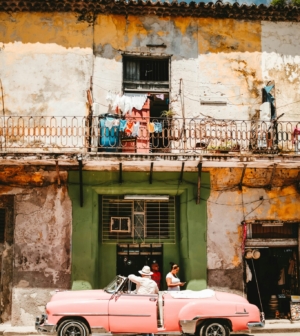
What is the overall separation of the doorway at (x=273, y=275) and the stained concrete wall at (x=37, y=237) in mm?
4876

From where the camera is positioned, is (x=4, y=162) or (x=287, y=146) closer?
(x=4, y=162)

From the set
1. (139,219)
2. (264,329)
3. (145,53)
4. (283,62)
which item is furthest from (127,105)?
(264,329)

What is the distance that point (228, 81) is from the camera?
43.2ft

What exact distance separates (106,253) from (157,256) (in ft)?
4.40

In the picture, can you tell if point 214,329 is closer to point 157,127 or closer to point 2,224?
point 157,127

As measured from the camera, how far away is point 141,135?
1231 cm

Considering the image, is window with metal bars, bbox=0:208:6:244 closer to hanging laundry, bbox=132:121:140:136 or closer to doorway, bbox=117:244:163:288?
doorway, bbox=117:244:163:288

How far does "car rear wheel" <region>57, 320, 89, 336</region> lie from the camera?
29.1 feet

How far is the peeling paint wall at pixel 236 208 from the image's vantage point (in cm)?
1226

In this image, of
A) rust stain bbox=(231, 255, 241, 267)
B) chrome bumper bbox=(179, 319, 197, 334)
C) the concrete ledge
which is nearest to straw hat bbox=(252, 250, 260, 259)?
rust stain bbox=(231, 255, 241, 267)

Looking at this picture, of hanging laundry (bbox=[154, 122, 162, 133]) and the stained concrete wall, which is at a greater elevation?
hanging laundry (bbox=[154, 122, 162, 133])

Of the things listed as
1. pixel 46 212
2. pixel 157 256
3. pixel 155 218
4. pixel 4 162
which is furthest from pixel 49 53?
pixel 157 256

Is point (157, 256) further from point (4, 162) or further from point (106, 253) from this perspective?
point (4, 162)

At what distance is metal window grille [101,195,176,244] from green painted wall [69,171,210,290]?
20 cm
